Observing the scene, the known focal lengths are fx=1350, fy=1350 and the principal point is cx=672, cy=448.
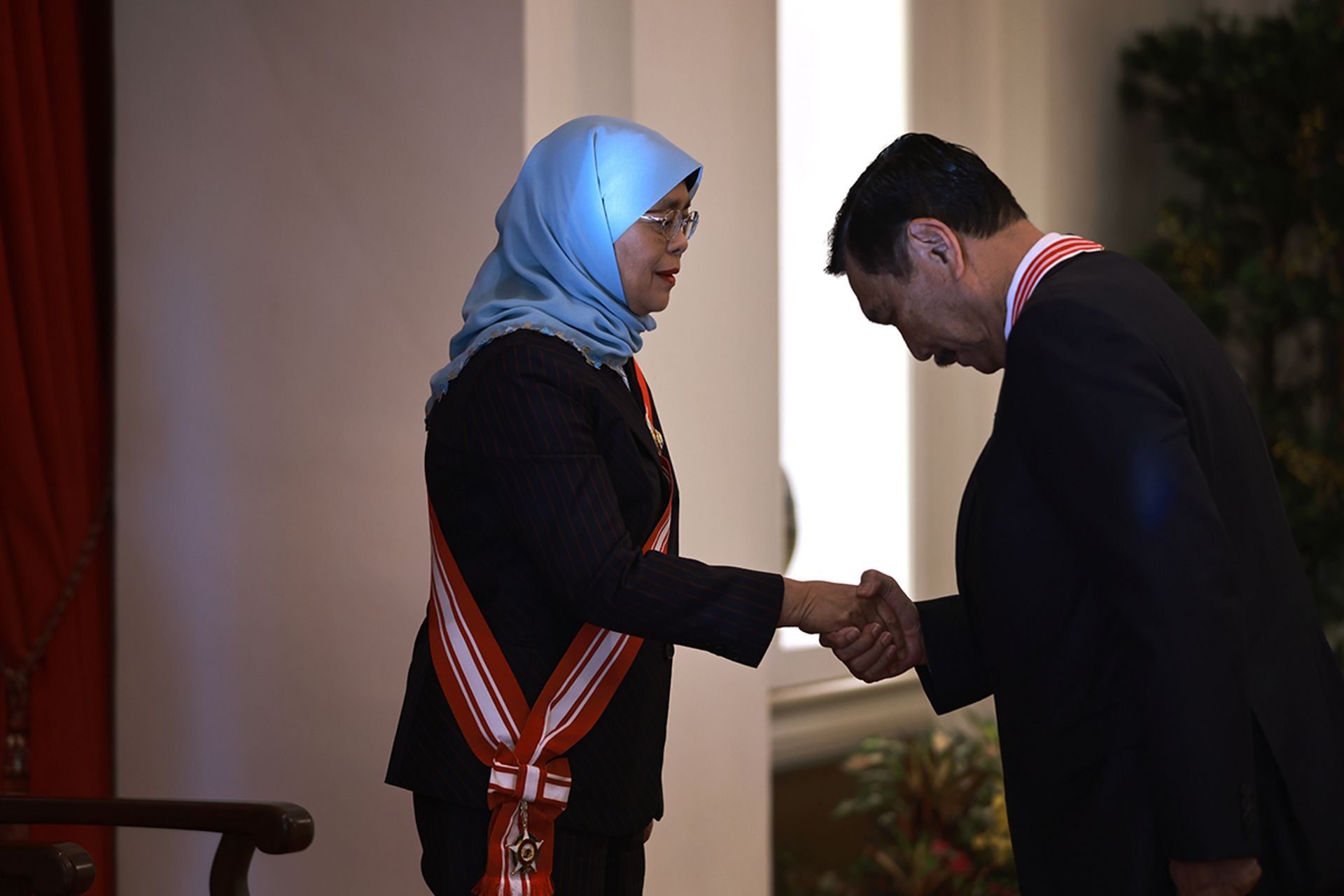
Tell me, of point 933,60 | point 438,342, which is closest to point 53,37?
point 438,342

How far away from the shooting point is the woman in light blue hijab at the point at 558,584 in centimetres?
162

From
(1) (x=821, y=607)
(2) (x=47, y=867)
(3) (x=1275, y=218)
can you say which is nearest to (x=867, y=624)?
(1) (x=821, y=607)

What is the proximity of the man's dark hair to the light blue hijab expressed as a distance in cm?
27

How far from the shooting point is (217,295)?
9.13ft

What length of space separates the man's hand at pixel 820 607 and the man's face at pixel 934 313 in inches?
13.3

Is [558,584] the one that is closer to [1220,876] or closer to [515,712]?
[515,712]

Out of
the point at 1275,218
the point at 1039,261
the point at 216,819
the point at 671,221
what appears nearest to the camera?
the point at 1039,261

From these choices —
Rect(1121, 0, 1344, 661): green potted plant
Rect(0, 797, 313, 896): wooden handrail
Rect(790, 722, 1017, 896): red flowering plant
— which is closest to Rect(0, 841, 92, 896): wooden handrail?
Rect(0, 797, 313, 896): wooden handrail

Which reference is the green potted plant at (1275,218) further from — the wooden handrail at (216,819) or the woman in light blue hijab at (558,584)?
the wooden handrail at (216,819)

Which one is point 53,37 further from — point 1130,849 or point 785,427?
point 1130,849

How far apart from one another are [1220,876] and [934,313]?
2.45 ft

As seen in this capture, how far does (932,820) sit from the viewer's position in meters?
3.33

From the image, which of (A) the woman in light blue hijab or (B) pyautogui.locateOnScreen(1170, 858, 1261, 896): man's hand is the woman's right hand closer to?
(A) the woman in light blue hijab

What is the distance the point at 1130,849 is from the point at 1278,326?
118 inches
